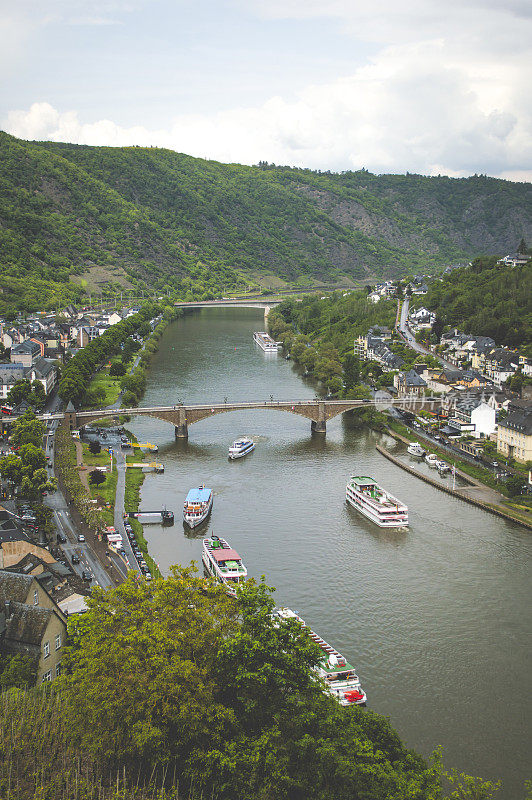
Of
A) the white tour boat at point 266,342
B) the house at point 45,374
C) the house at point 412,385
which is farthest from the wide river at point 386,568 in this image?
the white tour boat at point 266,342

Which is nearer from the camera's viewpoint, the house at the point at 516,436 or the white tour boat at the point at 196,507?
the white tour boat at the point at 196,507

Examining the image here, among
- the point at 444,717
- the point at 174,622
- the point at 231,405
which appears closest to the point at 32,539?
the point at 174,622

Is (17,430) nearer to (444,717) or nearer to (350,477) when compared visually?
(350,477)

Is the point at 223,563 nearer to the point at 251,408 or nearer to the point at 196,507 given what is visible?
A: the point at 196,507

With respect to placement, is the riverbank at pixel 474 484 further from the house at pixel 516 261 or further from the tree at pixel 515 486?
the house at pixel 516 261

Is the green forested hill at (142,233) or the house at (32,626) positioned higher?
the green forested hill at (142,233)

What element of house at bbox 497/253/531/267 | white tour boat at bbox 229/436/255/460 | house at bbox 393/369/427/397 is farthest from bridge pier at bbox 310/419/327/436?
house at bbox 497/253/531/267
